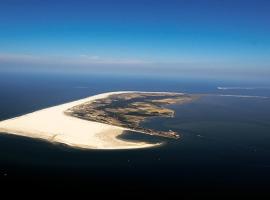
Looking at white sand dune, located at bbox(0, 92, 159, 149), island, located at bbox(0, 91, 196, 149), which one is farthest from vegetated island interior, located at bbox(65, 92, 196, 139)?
white sand dune, located at bbox(0, 92, 159, 149)

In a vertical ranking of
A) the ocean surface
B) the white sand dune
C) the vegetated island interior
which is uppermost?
the vegetated island interior

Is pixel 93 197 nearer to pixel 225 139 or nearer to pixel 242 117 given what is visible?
pixel 225 139

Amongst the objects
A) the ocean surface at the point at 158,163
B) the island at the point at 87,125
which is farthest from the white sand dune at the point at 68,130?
the ocean surface at the point at 158,163

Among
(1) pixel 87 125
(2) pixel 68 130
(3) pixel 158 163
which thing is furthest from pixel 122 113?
(3) pixel 158 163

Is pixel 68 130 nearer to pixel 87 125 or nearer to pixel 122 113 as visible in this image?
pixel 87 125

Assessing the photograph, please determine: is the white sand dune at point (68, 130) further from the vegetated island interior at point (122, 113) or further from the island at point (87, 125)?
the vegetated island interior at point (122, 113)

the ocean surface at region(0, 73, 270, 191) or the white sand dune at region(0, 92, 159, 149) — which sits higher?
the white sand dune at region(0, 92, 159, 149)

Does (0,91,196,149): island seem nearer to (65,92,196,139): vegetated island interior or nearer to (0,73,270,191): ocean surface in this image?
(65,92,196,139): vegetated island interior
